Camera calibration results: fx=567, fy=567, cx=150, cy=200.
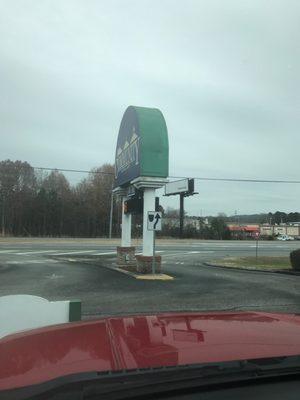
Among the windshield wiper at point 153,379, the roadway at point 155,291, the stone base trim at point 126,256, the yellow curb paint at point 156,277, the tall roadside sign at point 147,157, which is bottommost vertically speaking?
the roadway at point 155,291

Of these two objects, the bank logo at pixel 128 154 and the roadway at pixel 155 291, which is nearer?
the roadway at pixel 155 291

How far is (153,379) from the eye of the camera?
1984mm

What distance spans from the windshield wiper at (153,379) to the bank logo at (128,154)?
19.1 m

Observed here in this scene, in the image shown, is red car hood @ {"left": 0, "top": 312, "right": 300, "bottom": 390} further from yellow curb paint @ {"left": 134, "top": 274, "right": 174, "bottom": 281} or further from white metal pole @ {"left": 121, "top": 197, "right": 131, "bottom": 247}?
white metal pole @ {"left": 121, "top": 197, "right": 131, "bottom": 247}

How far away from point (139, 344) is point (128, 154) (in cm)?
2104

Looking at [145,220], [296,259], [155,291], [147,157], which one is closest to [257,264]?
[296,259]

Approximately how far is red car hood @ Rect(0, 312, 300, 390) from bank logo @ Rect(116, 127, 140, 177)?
18131mm

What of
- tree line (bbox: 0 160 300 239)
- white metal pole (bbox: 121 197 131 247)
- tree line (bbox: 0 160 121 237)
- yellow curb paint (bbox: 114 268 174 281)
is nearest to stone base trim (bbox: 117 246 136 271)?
white metal pole (bbox: 121 197 131 247)

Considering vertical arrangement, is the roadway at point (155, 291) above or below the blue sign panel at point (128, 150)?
below

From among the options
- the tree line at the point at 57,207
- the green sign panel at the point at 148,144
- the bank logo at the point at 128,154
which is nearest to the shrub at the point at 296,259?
the green sign panel at the point at 148,144

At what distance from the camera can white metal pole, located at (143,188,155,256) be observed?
20.7 m

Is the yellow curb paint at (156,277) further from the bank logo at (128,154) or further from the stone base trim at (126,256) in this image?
the stone base trim at (126,256)

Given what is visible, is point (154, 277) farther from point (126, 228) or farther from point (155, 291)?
point (126, 228)

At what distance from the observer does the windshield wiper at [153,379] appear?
1893mm
